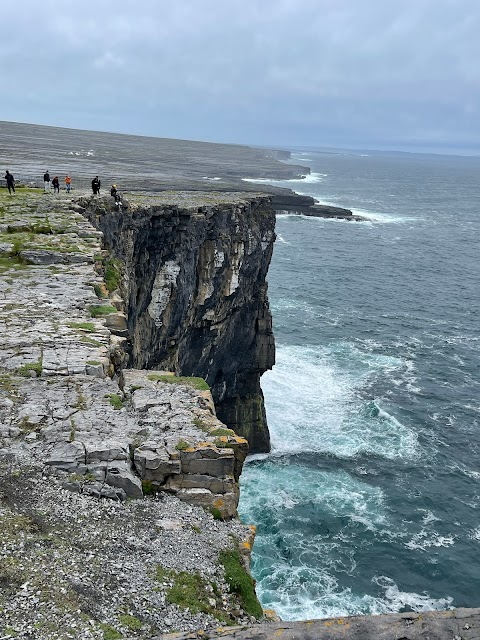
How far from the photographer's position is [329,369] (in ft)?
196

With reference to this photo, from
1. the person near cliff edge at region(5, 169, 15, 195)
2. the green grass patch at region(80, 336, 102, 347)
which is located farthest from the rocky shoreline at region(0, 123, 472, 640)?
the person near cliff edge at region(5, 169, 15, 195)

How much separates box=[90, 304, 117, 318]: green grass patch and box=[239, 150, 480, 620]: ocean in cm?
1967

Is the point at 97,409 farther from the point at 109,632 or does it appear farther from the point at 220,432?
the point at 109,632

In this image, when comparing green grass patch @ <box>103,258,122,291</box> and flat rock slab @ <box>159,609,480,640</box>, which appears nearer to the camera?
flat rock slab @ <box>159,609,480,640</box>

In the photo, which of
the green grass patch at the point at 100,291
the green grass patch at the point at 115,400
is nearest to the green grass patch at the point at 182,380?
the green grass patch at the point at 115,400

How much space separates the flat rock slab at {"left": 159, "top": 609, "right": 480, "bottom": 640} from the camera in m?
7.34

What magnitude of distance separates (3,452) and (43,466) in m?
0.93

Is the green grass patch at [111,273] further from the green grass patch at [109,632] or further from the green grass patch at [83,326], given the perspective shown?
the green grass patch at [109,632]

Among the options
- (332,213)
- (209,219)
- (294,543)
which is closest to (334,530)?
(294,543)

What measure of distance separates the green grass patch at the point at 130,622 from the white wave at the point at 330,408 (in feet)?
127

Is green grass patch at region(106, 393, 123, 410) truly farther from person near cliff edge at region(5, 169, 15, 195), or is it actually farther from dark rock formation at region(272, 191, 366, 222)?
dark rock formation at region(272, 191, 366, 222)

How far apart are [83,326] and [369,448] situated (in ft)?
111

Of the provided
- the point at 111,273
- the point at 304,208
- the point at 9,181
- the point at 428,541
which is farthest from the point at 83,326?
the point at 304,208

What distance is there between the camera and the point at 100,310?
18891 mm
